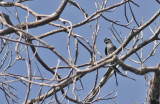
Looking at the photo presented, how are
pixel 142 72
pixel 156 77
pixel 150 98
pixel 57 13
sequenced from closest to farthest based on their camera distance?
pixel 142 72, pixel 156 77, pixel 150 98, pixel 57 13

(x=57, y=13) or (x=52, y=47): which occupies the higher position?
(x=57, y=13)

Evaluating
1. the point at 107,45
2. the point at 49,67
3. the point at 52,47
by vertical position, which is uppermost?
the point at 107,45

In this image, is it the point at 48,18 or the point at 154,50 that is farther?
the point at 154,50

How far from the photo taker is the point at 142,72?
1.71 metres

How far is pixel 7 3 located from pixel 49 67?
79 cm

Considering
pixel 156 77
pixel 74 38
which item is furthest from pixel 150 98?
pixel 74 38

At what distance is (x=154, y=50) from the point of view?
4375mm

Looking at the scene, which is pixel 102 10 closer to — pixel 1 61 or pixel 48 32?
pixel 48 32

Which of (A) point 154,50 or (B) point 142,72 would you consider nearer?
(B) point 142,72

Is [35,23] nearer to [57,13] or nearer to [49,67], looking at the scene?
[57,13]

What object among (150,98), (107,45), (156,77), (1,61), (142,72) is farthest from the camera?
(107,45)

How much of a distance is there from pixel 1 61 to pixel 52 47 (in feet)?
5.30

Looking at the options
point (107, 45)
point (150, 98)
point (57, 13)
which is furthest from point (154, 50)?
point (107, 45)

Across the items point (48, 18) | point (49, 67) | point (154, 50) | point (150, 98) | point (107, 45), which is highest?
point (107, 45)
